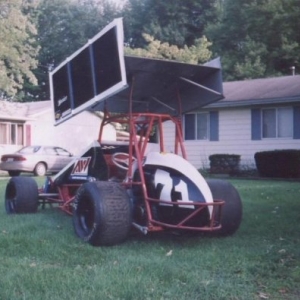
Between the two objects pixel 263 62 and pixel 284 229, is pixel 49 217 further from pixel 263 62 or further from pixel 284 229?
pixel 263 62

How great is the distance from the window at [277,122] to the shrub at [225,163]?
4.66 ft

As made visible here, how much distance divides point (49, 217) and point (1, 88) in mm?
19161

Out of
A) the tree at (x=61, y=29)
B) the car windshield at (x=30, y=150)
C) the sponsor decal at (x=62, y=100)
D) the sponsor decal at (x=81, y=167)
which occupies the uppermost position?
the tree at (x=61, y=29)

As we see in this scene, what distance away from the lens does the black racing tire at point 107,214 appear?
6148mm

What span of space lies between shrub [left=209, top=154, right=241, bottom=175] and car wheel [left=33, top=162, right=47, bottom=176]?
27.7ft

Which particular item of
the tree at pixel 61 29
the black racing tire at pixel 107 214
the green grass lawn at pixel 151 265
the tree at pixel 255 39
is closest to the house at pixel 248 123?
the tree at pixel 255 39

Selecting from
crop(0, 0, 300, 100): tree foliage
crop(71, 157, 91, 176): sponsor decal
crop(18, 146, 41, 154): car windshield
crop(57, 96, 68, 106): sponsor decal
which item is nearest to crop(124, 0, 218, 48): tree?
crop(0, 0, 300, 100): tree foliage

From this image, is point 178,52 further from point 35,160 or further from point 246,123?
point 246,123

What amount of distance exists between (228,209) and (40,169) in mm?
Answer: 19097

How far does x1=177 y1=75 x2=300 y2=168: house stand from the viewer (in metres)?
19.8

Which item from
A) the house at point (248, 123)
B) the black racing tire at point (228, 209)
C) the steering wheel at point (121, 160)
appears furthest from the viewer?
the house at point (248, 123)

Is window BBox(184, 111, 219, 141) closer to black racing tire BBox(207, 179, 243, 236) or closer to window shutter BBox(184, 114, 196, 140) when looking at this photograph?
window shutter BBox(184, 114, 196, 140)

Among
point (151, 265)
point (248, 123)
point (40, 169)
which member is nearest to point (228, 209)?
point (151, 265)

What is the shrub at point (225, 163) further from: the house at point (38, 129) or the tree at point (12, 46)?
the tree at point (12, 46)
